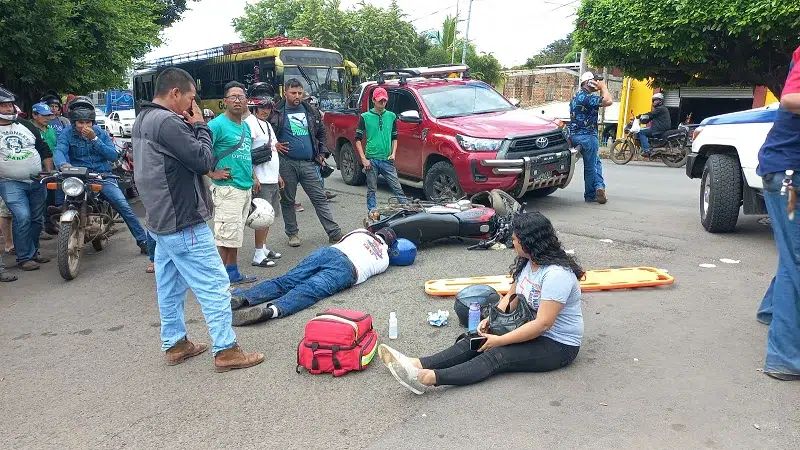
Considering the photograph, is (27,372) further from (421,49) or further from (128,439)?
(421,49)

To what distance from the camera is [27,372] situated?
429 cm

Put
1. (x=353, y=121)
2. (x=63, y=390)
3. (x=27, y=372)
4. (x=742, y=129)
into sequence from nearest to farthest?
(x=63, y=390) → (x=27, y=372) → (x=742, y=129) → (x=353, y=121)

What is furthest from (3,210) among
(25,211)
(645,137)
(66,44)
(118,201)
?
(645,137)

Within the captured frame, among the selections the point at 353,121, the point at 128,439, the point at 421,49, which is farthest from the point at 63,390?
the point at 421,49

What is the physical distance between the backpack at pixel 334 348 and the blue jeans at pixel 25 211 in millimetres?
4710

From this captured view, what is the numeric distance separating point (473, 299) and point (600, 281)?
1.48 m

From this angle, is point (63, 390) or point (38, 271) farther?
point (38, 271)

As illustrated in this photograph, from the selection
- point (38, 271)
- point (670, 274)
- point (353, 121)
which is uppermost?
point (353, 121)

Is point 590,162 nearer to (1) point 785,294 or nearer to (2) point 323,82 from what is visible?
(1) point 785,294

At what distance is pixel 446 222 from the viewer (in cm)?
686

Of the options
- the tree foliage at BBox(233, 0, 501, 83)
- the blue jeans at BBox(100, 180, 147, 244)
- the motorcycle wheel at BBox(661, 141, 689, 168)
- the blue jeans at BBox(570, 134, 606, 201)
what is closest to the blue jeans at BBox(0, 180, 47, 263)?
the blue jeans at BBox(100, 180, 147, 244)

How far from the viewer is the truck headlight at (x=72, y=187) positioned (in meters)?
6.67

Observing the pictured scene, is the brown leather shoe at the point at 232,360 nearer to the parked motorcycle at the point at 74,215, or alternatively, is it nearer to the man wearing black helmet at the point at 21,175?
the parked motorcycle at the point at 74,215

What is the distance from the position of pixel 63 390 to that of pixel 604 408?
3.36 meters
